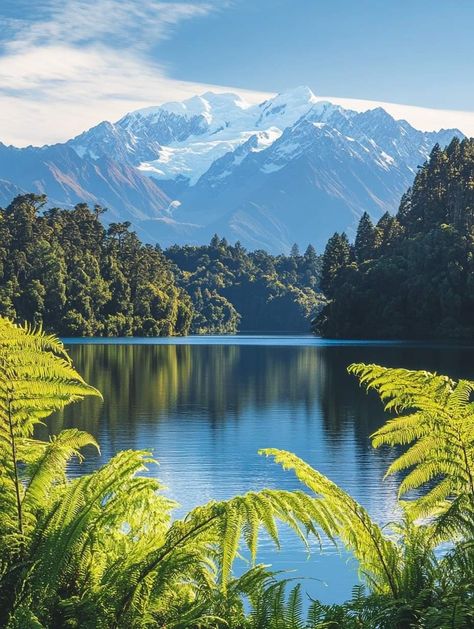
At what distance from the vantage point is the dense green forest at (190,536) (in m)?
5.56

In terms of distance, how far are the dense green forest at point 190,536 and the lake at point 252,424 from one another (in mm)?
939

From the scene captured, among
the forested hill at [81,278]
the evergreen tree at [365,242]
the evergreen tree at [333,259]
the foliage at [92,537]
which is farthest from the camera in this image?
the evergreen tree at [365,242]

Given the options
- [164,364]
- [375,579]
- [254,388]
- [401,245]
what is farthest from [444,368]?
[401,245]

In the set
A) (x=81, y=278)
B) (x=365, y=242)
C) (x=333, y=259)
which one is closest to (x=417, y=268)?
(x=333, y=259)

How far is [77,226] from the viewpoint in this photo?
518 feet

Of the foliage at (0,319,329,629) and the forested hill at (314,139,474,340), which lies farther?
the forested hill at (314,139,474,340)

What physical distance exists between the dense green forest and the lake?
94 cm

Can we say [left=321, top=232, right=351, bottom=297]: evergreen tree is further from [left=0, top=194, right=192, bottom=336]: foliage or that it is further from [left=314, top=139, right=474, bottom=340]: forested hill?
[left=0, top=194, right=192, bottom=336]: foliage

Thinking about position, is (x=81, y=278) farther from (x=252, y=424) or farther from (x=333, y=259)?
(x=252, y=424)

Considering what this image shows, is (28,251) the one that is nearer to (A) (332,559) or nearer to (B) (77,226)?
(B) (77,226)

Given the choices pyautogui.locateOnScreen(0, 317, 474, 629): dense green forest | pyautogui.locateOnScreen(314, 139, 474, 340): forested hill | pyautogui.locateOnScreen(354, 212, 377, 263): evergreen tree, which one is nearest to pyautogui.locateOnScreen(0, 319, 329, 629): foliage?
pyautogui.locateOnScreen(0, 317, 474, 629): dense green forest

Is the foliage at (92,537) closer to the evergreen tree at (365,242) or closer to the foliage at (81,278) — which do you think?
the foliage at (81,278)

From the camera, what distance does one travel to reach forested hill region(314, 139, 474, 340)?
115 m

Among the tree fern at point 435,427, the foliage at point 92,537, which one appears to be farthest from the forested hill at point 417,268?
the foliage at point 92,537
